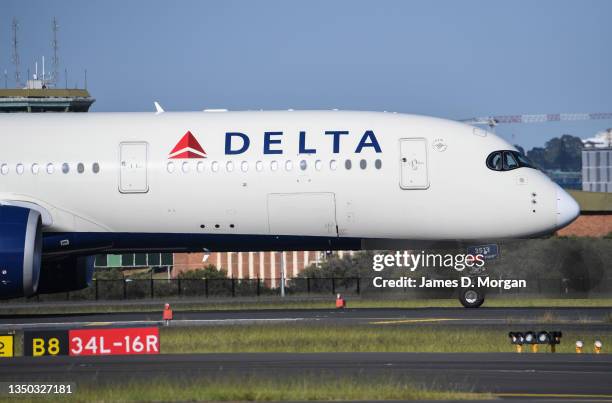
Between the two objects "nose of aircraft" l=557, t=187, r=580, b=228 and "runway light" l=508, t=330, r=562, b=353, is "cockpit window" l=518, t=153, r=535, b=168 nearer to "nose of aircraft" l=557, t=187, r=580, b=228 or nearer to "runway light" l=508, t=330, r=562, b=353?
"nose of aircraft" l=557, t=187, r=580, b=228

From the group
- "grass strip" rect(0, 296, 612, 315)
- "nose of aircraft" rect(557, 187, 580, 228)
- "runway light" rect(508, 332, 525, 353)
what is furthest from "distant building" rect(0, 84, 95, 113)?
"runway light" rect(508, 332, 525, 353)

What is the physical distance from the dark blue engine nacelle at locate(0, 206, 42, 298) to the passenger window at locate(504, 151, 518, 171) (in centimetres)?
1414

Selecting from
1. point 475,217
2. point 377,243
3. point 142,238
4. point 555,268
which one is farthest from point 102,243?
point 555,268

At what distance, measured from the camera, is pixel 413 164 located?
1465 inches

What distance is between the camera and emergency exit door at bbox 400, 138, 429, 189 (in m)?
37.1

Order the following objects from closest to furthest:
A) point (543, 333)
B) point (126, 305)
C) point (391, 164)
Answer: point (543, 333) → point (391, 164) → point (126, 305)

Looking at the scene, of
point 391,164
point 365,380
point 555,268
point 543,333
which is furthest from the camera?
point 555,268

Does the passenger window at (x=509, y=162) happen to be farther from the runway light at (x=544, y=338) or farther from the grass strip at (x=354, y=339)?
the runway light at (x=544, y=338)

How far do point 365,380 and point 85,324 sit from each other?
16.6 meters

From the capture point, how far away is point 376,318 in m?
37.6

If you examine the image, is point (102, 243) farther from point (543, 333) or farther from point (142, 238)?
point (543, 333)

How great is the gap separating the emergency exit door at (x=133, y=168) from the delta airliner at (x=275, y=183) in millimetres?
30

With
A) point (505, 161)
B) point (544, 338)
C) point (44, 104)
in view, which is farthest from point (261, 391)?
point (44, 104)

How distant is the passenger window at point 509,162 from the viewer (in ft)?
123
